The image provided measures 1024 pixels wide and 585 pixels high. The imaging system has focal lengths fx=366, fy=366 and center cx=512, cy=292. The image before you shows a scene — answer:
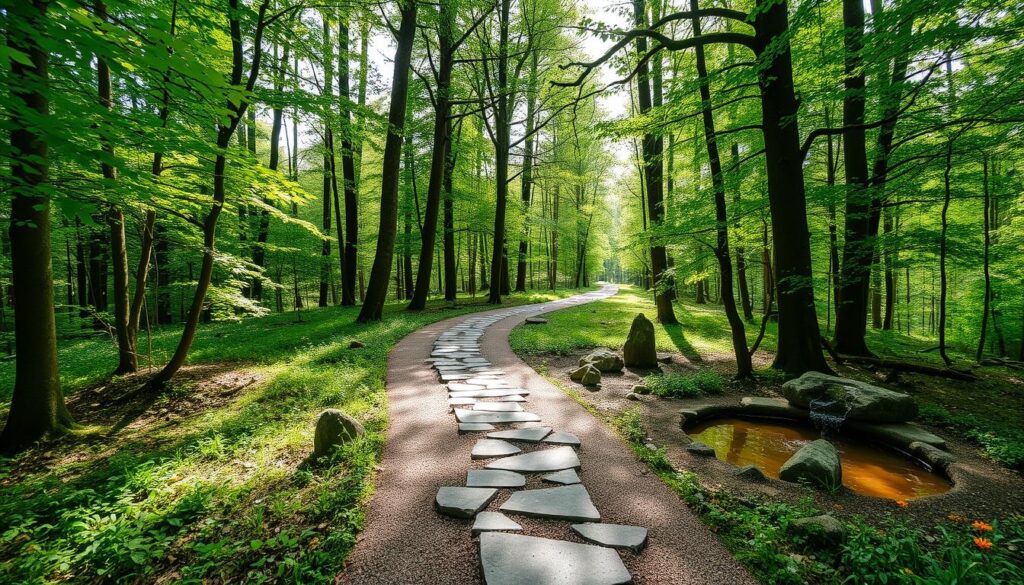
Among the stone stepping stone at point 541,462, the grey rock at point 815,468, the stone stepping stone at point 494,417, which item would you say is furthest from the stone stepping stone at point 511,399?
the grey rock at point 815,468

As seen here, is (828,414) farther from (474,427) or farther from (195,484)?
(195,484)

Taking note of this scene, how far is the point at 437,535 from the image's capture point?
2279mm

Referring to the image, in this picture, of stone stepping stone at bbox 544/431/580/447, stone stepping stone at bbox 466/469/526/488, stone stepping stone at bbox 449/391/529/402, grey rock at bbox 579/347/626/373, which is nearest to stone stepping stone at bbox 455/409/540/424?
stone stepping stone at bbox 544/431/580/447

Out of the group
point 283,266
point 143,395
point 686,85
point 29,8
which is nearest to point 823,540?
point 29,8

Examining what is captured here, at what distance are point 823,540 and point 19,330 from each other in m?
7.36

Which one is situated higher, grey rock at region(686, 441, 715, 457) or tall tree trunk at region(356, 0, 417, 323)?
tall tree trunk at region(356, 0, 417, 323)

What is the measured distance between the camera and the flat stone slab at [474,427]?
3.85 metres

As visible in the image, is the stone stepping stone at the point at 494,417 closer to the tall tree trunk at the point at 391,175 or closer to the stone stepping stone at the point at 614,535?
the stone stepping stone at the point at 614,535

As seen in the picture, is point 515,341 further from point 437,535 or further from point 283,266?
point 283,266

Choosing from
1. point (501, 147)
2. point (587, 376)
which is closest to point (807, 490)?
point (587, 376)

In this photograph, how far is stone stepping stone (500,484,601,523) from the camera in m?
2.47

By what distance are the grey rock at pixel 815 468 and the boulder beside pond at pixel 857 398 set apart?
159 cm

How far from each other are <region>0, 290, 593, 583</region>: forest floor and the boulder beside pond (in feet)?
17.6

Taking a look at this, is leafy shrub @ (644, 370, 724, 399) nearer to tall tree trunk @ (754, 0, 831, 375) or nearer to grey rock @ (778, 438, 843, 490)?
tall tree trunk @ (754, 0, 831, 375)
